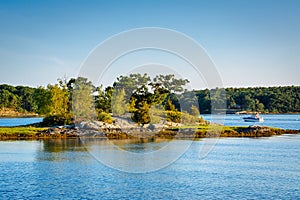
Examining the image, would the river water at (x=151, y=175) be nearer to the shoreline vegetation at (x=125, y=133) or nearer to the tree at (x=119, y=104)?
the shoreline vegetation at (x=125, y=133)

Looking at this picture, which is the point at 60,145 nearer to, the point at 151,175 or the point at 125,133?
the point at 125,133

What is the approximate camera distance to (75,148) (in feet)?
143

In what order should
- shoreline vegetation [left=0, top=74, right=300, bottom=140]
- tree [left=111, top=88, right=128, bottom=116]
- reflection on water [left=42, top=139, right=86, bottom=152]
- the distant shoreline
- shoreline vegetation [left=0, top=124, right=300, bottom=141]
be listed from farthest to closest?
tree [left=111, top=88, right=128, bottom=116], shoreline vegetation [left=0, top=74, right=300, bottom=140], shoreline vegetation [left=0, top=124, right=300, bottom=141], the distant shoreline, reflection on water [left=42, top=139, right=86, bottom=152]

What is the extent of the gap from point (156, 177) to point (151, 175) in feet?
2.52

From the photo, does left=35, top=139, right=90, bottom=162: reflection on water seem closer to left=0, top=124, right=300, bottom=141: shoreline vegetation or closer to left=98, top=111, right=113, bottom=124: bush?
left=0, top=124, right=300, bottom=141: shoreline vegetation

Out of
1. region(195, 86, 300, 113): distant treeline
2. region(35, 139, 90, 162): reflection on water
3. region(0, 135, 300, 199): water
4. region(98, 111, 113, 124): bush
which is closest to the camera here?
region(0, 135, 300, 199): water

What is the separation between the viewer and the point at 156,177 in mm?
28406

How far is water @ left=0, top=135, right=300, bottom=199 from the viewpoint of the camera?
76.5 ft

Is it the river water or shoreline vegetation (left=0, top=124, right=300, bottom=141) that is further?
shoreline vegetation (left=0, top=124, right=300, bottom=141)

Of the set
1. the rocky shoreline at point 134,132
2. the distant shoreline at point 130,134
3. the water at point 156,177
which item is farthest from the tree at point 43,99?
the water at point 156,177

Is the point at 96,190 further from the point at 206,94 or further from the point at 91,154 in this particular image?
the point at 206,94

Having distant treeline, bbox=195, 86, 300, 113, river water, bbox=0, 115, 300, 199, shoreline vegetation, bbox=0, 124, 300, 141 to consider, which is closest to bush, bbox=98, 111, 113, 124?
shoreline vegetation, bbox=0, 124, 300, 141

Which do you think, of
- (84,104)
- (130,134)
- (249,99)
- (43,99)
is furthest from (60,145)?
(249,99)

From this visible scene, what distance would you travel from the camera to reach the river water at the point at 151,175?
23.4 m
